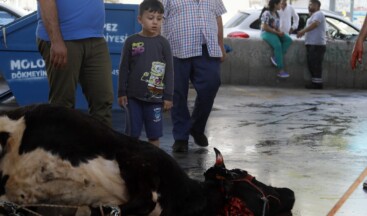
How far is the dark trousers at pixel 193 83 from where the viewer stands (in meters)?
6.90

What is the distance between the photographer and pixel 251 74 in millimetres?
14680

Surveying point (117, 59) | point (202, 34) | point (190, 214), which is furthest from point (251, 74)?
point (190, 214)

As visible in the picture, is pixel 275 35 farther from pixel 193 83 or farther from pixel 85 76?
pixel 85 76

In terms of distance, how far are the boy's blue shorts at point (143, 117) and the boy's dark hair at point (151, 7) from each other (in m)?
0.72

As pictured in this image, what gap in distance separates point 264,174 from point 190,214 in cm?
224

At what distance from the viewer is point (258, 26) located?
15883mm

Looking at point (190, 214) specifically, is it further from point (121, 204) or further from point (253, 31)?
point (253, 31)

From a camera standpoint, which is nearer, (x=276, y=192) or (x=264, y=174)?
(x=276, y=192)

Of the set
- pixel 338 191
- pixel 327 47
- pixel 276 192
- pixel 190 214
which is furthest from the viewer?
pixel 327 47

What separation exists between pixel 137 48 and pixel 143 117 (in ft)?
1.82

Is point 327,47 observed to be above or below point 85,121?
below

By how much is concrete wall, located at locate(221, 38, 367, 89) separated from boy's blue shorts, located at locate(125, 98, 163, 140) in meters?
8.42

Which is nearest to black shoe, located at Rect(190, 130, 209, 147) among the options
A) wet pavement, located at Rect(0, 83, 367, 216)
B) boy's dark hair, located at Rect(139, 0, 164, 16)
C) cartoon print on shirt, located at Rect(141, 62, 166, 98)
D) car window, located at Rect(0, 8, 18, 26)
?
wet pavement, located at Rect(0, 83, 367, 216)

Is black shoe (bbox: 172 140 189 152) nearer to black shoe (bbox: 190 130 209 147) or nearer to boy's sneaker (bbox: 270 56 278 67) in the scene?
black shoe (bbox: 190 130 209 147)
